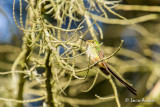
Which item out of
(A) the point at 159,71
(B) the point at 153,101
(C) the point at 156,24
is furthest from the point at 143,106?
(C) the point at 156,24

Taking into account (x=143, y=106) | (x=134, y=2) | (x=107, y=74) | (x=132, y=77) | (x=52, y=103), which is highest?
(x=134, y=2)

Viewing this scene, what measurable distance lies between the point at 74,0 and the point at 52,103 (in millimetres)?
1215

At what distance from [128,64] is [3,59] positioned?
119 inches

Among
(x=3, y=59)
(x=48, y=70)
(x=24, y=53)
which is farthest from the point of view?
(x=3, y=59)

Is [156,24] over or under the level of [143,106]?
over

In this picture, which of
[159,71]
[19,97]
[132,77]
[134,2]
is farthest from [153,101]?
[134,2]

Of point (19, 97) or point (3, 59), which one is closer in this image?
point (19, 97)

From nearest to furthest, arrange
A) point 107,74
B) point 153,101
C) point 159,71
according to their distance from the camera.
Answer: point 107,74 < point 153,101 < point 159,71

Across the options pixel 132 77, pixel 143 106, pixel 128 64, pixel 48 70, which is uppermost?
pixel 48 70

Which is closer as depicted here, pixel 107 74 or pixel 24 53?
pixel 107 74

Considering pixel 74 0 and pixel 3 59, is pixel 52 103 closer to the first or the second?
pixel 74 0

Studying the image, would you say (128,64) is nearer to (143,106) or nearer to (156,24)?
(143,106)

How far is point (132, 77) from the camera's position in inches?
254

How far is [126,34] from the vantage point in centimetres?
642
